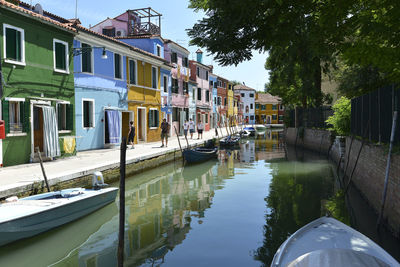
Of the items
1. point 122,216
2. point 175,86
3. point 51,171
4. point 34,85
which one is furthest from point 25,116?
point 175,86

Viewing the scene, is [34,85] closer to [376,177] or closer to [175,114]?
[376,177]

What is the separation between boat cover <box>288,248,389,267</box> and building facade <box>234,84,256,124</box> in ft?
246

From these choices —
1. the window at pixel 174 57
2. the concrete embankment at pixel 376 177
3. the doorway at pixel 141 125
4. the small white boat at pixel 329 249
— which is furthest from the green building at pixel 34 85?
the window at pixel 174 57

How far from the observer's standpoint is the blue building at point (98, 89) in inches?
675

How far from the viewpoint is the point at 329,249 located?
173 inches

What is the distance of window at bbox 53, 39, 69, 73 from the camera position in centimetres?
1515

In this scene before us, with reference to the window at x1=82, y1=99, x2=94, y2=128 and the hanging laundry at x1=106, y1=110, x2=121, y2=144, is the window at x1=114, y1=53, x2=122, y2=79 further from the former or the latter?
the window at x1=82, y1=99, x2=94, y2=128

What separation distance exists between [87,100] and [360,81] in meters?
15.1

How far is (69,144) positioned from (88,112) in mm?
3394

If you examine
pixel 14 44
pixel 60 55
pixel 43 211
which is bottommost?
pixel 43 211

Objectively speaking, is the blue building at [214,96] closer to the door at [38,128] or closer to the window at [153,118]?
the window at [153,118]

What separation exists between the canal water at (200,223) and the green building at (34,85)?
3.88 m

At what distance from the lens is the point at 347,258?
13.5 ft

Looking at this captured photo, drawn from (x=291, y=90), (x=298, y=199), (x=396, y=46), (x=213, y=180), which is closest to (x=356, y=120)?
(x=298, y=199)
